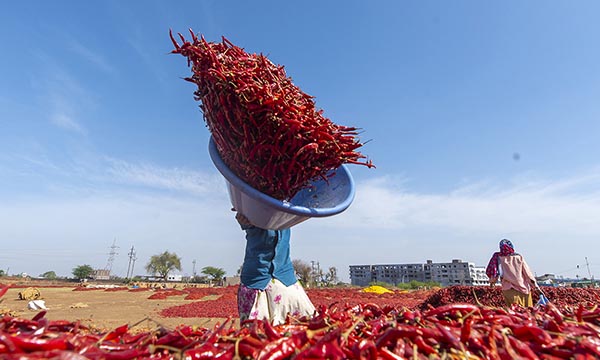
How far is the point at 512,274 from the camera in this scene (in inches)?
238

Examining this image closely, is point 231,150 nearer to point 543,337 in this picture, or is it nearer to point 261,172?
point 261,172

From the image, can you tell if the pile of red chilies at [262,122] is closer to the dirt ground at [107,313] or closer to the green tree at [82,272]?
the dirt ground at [107,313]

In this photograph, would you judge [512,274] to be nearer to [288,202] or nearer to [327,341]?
[288,202]

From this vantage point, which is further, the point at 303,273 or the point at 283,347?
the point at 303,273

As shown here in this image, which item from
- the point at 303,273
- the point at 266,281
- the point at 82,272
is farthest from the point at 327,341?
the point at 82,272

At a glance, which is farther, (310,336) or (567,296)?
(567,296)

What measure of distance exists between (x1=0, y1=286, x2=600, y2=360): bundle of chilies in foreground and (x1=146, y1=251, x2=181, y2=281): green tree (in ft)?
250

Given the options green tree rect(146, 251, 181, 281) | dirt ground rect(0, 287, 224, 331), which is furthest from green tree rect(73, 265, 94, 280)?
dirt ground rect(0, 287, 224, 331)

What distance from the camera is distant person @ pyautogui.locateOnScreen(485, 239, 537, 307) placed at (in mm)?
6012

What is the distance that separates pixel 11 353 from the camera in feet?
3.23

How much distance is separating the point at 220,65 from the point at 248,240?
183cm

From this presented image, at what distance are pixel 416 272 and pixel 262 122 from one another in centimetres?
10815

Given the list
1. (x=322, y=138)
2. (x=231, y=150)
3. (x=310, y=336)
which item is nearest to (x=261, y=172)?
(x=231, y=150)

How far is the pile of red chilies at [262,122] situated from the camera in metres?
2.42
